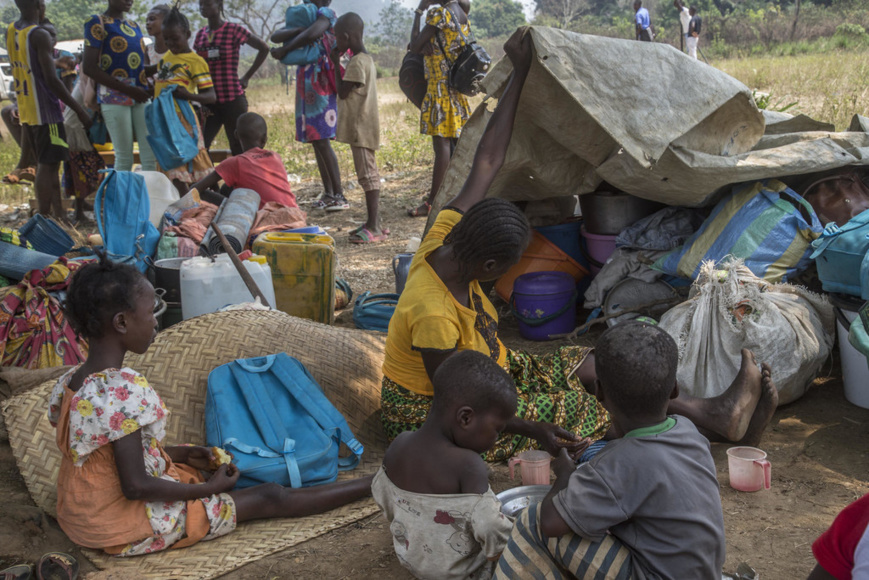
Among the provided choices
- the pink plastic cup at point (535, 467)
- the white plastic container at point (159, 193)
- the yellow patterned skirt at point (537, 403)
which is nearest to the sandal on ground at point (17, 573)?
the yellow patterned skirt at point (537, 403)

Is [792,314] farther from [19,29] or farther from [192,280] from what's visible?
[19,29]

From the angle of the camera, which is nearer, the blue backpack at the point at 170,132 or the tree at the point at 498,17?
the blue backpack at the point at 170,132

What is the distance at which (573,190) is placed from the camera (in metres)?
4.04

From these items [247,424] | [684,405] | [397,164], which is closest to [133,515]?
[247,424]

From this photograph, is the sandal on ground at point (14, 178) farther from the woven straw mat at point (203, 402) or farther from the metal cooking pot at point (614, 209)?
the metal cooking pot at point (614, 209)

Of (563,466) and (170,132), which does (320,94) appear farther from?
(563,466)

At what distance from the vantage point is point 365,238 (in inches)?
249

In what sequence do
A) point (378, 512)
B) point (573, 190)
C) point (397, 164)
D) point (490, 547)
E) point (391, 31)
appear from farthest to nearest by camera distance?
1. point (391, 31)
2. point (397, 164)
3. point (573, 190)
4. point (378, 512)
5. point (490, 547)

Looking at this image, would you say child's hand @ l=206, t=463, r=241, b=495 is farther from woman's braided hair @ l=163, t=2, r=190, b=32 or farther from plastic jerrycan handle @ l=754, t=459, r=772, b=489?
woman's braided hair @ l=163, t=2, r=190, b=32

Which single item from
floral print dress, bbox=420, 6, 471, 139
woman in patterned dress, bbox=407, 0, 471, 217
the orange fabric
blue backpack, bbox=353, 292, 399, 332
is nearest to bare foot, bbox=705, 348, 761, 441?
blue backpack, bbox=353, 292, 399, 332

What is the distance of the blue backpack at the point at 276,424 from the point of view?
2625mm

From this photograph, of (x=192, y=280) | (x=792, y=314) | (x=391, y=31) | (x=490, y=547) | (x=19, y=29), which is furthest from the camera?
(x=391, y=31)

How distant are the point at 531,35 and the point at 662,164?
82cm

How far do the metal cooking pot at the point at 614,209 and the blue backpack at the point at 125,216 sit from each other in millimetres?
2567
